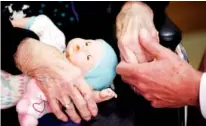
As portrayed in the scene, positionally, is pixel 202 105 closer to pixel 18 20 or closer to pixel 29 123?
pixel 29 123

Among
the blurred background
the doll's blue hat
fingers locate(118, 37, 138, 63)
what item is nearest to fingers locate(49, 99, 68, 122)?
the doll's blue hat

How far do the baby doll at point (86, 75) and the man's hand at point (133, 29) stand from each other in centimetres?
5

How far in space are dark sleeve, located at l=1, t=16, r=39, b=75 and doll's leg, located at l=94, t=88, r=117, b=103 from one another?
0.87 feet

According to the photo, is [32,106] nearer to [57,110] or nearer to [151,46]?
[57,110]

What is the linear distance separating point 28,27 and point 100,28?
25 centimetres

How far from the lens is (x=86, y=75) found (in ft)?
3.06

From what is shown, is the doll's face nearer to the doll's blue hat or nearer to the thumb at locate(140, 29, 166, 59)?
the doll's blue hat

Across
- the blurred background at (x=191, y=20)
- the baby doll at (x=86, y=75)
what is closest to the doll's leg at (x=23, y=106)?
the baby doll at (x=86, y=75)

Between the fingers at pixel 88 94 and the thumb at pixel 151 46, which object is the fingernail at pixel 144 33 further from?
the fingers at pixel 88 94

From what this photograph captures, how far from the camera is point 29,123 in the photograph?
35.7 inches

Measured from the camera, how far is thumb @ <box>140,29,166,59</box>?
3.09ft

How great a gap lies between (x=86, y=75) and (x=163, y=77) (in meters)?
0.21

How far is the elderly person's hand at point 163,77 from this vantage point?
2.99ft

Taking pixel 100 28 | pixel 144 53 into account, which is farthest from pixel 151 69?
pixel 100 28
